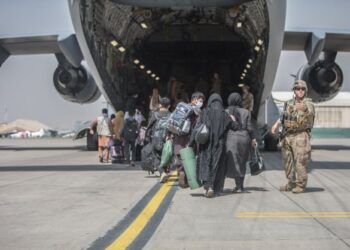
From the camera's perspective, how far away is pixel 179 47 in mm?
22359

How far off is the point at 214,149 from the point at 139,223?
2586 millimetres

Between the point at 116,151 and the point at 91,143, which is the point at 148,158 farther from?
the point at 91,143

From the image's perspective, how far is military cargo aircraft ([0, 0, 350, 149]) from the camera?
50.5 ft

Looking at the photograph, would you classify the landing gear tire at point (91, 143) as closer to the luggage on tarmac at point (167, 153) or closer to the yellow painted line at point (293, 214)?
the luggage on tarmac at point (167, 153)

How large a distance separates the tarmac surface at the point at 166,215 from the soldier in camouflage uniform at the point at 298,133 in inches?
14.2

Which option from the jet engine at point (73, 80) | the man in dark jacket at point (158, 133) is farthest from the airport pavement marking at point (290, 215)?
the jet engine at point (73, 80)

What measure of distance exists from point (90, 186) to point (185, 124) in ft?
6.28

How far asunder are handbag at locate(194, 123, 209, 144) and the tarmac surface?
2.61ft

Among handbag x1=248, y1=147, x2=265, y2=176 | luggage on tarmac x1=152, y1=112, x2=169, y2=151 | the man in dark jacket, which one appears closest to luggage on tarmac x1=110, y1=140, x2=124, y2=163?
the man in dark jacket

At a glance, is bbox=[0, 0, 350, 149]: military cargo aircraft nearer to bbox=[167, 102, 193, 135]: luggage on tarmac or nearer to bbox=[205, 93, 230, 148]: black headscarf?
bbox=[167, 102, 193, 135]: luggage on tarmac

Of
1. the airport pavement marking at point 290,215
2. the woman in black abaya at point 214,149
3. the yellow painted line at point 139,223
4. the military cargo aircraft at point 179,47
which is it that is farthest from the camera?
the military cargo aircraft at point 179,47

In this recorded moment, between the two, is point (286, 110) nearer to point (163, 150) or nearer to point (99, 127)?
point (163, 150)

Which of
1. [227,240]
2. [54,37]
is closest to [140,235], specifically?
[227,240]

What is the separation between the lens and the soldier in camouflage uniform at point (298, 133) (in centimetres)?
1005
